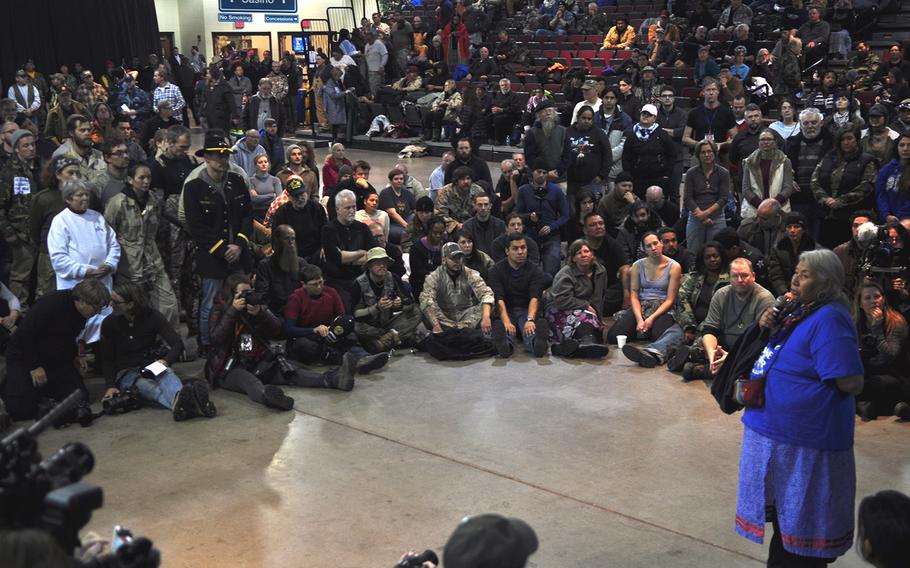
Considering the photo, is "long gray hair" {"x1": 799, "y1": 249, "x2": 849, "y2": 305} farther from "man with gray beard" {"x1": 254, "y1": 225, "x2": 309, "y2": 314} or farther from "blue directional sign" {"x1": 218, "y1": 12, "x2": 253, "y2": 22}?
"blue directional sign" {"x1": 218, "y1": 12, "x2": 253, "y2": 22}

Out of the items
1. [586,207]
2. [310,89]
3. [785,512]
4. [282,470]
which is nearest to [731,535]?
[785,512]

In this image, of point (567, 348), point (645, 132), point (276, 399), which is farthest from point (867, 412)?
point (645, 132)

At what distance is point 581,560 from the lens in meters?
5.05

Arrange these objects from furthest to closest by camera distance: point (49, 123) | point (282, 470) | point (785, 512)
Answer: point (49, 123)
point (282, 470)
point (785, 512)

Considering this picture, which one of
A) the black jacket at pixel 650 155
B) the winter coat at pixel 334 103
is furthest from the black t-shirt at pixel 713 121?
the winter coat at pixel 334 103

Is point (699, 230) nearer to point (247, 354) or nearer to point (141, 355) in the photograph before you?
point (247, 354)

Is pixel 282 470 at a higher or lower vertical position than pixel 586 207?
lower

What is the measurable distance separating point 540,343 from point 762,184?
125 inches

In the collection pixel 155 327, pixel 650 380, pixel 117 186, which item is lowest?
pixel 650 380

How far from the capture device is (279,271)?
900 cm

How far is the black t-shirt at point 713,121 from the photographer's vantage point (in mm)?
12211

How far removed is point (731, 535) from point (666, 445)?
1.28 metres

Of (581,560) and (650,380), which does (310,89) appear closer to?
(650,380)

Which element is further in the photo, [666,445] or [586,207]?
[586,207]
